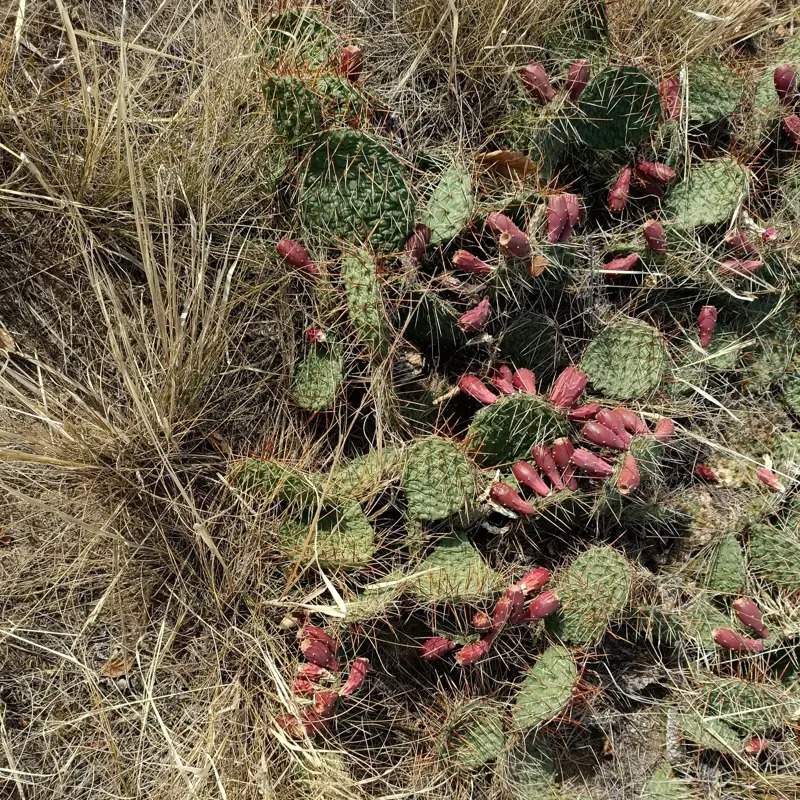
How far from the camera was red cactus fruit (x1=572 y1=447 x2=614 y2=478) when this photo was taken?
71.8 inches

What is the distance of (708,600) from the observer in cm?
206

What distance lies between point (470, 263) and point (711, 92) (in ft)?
3.17

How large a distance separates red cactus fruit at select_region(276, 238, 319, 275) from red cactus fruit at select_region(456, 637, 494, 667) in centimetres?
103

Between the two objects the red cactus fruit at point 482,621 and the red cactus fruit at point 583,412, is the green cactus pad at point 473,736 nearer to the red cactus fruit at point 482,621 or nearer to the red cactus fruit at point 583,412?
the red cactus fruit at point 482,621

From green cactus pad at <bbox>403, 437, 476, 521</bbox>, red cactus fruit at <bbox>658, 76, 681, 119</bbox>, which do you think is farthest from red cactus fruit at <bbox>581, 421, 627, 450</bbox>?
red cactus fruit at <bbox>658, 76, 681, 119</bbox>

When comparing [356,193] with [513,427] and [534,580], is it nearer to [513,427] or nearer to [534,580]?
[513,427]

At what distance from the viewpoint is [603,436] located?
1836 mm

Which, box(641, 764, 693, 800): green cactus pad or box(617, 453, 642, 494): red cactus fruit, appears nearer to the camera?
box(617, 453, 642, 494): red cactus fruit

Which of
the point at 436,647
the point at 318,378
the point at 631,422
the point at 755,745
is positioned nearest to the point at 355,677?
the point at 436,647

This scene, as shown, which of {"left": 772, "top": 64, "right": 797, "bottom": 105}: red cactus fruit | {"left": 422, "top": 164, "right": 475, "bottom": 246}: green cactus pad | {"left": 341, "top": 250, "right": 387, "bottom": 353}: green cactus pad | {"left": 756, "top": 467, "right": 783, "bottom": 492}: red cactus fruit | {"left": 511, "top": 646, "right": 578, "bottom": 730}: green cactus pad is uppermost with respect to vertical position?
{"left": 772, "top": 64, "right": 797, "bottom": 105}: red cactus fruit

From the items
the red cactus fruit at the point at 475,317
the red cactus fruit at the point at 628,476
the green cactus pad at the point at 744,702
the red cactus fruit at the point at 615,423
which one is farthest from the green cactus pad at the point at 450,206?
the green cactus pad at the point at 744,702

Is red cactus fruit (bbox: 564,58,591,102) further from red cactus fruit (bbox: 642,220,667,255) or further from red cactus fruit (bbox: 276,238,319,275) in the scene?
red cactus fruit (bbox: 276,238,319,275)

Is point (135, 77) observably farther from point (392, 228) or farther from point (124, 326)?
point (392, 228)

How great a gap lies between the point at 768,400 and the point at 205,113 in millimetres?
1858
